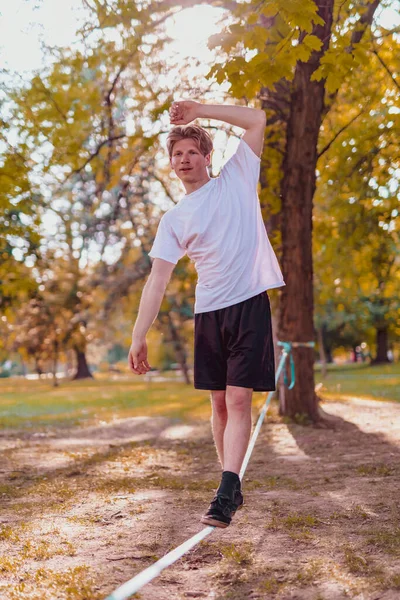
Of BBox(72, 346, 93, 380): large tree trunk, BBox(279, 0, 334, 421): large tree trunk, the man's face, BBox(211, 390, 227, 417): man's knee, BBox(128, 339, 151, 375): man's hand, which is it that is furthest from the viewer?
BBox(72, 346, 93, 380): large tree trunk

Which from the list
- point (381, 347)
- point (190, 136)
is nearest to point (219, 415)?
point (190, 136)

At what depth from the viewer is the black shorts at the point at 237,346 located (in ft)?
14.0

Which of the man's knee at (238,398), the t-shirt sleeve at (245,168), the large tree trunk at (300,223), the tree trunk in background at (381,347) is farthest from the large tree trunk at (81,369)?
the man's knee at (238,398)

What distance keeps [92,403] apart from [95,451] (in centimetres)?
1309

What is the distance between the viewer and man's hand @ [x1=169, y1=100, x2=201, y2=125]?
169 inches

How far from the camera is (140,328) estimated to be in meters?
4.16

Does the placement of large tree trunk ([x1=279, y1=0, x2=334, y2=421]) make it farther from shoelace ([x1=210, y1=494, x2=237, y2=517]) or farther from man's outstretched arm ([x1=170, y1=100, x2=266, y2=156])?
shoelace ([x1=210, y1=494, x2=237, y2=517])

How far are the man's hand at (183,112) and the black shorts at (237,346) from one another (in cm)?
108

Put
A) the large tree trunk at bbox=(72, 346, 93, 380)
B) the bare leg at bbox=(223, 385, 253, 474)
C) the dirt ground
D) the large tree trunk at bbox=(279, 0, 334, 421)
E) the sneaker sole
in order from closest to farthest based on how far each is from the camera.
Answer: the dirt ground
the sneaker sole
the bare leg at bbox=(223, 385, 253, 474)
the large tree trunk at bbox=(279, 0, 334, 421)
the large tree trunk at bbox=(72, 346, 93, 380)

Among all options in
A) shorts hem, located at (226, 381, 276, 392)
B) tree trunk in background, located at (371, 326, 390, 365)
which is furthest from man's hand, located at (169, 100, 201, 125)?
tree trunk in background, located at (371, 326, 390, 365)

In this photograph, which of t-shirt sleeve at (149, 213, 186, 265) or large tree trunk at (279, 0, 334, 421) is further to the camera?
large tree trunk at (279, 0, 334, 421)

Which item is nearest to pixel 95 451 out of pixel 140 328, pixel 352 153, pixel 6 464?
pixel 6 464

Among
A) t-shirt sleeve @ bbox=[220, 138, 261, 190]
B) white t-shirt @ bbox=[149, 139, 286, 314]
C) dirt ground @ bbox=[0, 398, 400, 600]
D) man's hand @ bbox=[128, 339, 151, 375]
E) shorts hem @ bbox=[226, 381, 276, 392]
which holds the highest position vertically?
t-shirt sleeve @ bbox=[220, 138, 261, 190]

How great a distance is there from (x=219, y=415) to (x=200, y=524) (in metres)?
0.71
